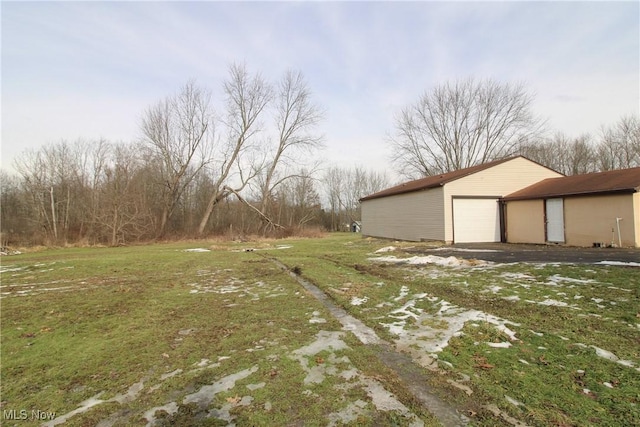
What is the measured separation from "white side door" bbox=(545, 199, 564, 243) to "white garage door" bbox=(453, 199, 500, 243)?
2.84 m

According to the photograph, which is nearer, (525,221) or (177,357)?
(177,357)

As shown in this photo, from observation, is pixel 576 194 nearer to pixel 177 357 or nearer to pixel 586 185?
pixel 586 185

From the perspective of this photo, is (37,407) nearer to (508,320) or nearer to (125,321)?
(125,321)

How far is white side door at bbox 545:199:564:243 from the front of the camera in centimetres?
1616

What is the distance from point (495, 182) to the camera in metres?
19.5

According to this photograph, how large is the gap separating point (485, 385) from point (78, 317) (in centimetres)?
662

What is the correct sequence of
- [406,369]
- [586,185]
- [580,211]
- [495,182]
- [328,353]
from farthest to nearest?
[495,182], [586,185], [580,211], [328,353], [406,369]

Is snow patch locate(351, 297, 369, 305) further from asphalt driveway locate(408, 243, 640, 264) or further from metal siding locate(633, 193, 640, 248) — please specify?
metal siding locate(633, 193, 640, 248)

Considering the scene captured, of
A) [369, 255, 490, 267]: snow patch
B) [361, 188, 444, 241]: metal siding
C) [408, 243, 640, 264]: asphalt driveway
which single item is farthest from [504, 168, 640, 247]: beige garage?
[369, 255, 490, 267]: snow patch

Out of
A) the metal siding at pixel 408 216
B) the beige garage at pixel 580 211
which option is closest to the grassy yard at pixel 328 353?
the beige garage at pixel 580 211

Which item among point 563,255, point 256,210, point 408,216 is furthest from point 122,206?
point 563,255

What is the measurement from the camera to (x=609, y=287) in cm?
619

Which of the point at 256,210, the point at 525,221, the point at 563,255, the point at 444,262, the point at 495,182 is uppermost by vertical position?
the point at 495,182

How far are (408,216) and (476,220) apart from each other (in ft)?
15.2
